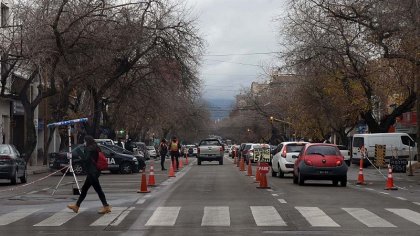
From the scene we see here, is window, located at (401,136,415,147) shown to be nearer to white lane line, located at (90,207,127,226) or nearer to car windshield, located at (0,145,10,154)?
car windshield, located at (0,145,10,154)

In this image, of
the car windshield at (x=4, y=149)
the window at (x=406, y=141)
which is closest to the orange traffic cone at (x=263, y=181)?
the car windshield at (x=4, y=149)

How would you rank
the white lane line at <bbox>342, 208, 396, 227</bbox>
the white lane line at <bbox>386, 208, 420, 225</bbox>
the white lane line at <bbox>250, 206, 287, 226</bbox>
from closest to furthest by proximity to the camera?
the white lane line at <bbox>342, 208, 396, 227</bbox> → the white lane line at <bbox>250, 206, 287, 226</bbox> → the white lane line at <bbox>386, 208, 420, 225</bbox>

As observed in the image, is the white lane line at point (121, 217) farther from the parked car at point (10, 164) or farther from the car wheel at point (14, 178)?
the car wheel at point (14, 178)

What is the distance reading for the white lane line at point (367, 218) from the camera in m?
13.2

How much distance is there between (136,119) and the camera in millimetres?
60000

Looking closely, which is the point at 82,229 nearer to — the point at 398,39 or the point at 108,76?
the point at 398,39

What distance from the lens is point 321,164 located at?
24.4 meters

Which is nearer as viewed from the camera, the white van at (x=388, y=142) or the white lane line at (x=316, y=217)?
the white lane line at (x=316, y=217)

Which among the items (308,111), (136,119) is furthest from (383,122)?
(136,119)

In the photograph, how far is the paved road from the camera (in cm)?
1247

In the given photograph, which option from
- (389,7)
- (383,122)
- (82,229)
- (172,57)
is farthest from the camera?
(383,122)

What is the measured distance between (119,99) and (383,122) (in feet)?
63.3

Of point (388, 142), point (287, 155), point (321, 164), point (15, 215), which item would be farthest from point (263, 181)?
point (388, 142)

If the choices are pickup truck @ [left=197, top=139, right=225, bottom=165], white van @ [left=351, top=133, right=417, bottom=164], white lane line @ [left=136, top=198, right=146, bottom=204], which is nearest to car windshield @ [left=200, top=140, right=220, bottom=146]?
A: pickup truck @ [left=197, top=139, right=225, bottom=165]
